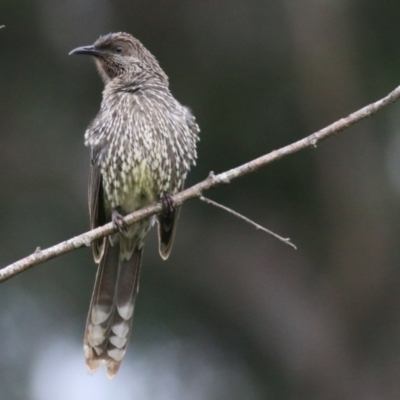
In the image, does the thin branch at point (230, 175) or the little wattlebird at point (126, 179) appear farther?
the little wattlebird at point (126, 179)

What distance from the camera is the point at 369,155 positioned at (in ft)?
38.1

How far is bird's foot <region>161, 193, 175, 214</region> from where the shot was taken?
21.2 feet

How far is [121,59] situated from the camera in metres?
7.69

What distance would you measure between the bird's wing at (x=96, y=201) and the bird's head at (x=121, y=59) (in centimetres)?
87

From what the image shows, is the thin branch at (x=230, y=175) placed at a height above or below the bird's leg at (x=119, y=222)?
above

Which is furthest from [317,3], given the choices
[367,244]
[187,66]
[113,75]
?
[113,75]

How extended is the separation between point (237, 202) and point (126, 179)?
4506 millimetres

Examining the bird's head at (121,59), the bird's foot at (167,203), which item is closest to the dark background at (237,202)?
the bird's head at (121,59)

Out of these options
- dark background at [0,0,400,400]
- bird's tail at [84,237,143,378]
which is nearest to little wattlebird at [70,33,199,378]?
bird's tail at [84,237,143,378]

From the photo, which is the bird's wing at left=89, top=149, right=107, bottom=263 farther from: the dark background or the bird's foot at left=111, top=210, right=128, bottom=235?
the dark background

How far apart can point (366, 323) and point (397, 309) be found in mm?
406

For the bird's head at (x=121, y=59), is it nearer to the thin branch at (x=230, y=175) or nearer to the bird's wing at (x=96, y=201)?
the bird's wing at (x=96, y=201)

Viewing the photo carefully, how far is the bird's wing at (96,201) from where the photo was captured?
700 centimetres

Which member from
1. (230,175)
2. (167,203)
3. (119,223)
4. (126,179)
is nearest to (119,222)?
(119,223)
